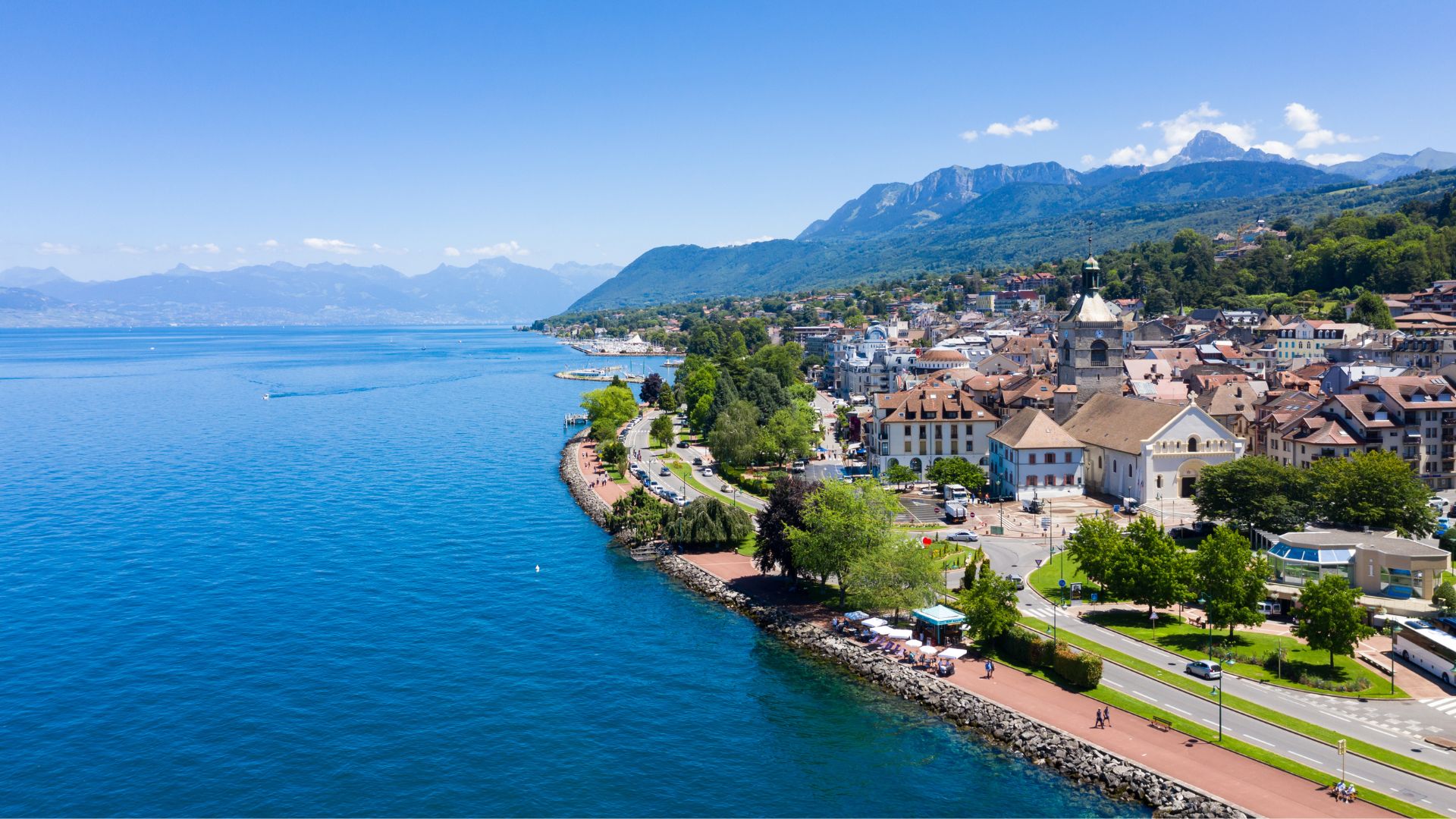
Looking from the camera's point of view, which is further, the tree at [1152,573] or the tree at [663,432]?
the tree at [663,432]

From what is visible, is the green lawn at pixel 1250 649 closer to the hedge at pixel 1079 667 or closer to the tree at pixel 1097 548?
the tree at pixel 1097 548

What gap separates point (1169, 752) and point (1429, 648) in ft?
46.4

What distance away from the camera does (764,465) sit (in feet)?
287

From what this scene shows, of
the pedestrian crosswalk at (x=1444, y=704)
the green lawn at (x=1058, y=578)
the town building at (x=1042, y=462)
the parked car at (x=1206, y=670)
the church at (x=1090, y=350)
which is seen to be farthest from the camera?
the church at (x=1090, y=350)

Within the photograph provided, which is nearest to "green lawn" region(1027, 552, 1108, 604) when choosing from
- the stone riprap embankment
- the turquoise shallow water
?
the stone riprap embankment

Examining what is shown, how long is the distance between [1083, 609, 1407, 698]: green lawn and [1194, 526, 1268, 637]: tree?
0.96 m

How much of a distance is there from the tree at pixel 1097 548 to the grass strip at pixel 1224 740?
24.0ft

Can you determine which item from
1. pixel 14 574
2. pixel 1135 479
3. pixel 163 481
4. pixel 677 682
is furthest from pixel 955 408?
pixel 163 481

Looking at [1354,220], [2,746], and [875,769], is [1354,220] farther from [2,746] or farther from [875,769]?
[2,746]

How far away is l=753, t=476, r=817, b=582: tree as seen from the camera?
170 feet

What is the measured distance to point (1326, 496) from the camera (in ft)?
175

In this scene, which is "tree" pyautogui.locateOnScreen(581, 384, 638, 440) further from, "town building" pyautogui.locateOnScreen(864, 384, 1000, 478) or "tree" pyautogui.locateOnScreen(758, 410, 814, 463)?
"town building" pyautogui.locateOnScreen(864, 384, 1000, 478)

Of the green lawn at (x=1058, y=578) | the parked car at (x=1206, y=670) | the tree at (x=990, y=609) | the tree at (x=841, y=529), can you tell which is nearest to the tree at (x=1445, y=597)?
the parked car at (x=1206, y=670)

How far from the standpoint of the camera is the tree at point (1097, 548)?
44156 mm
